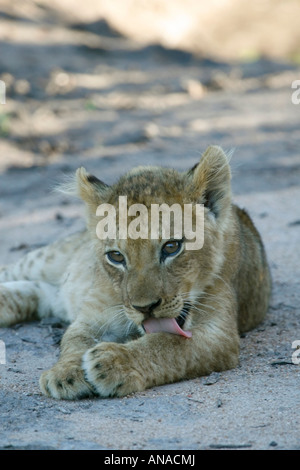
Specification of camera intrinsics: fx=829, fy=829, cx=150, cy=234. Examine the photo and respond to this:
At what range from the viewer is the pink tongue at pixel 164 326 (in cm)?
436

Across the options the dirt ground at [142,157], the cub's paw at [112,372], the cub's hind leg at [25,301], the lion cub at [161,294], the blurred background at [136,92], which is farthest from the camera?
the blurred background at [136,92]

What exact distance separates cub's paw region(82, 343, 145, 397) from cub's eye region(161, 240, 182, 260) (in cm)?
58

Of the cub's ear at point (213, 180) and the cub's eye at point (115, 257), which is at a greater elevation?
the cub's ear at point (213, 180)

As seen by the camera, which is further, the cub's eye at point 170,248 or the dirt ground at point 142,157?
the cub's eye at point 170,248

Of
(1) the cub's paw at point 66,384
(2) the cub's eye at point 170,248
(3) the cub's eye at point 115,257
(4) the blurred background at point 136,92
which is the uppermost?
(4) the blurred background at point 136,92

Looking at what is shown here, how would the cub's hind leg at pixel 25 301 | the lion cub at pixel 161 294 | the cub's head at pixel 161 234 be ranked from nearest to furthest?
the lion cub at pixel 161 294 < the cub's head at pixel 161 234 < the cub's hind leg at pixel 25 301

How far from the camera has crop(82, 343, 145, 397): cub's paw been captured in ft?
13.4

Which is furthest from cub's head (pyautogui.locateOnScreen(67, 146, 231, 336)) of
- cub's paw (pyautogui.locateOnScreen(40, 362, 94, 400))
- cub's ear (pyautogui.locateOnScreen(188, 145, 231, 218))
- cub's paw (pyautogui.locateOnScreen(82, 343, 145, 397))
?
cub's paw (pyautogui.locateOnScreen(40, 362, 94, 400))

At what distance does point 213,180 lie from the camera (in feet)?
15.6

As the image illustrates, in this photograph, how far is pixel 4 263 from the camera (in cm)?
753

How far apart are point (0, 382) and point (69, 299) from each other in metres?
1.44

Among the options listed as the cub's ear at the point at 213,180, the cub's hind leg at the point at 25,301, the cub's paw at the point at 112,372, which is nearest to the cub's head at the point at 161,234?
the cub's ear at the point at 213,180

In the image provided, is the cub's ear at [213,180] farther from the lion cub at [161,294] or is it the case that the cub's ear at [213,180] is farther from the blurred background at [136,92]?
the blurred background at [136,92]

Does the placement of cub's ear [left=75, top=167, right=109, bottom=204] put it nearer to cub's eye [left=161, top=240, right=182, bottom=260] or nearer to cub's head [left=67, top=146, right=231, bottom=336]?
cub's head [left=67, top=146, right=231, bottom=336]
